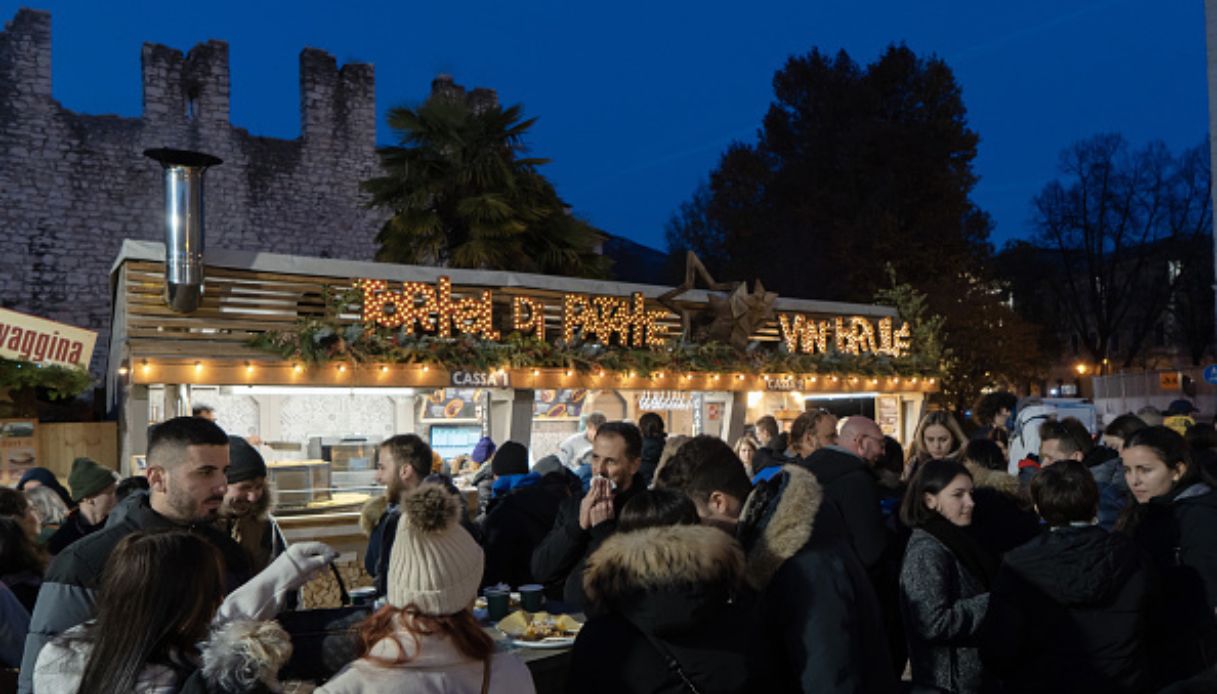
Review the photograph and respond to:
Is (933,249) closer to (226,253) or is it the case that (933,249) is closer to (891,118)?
(891,118)

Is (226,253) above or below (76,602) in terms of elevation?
above

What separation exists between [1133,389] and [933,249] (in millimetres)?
6847

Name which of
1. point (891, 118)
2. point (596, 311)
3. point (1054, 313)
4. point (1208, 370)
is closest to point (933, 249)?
point (891, 118)

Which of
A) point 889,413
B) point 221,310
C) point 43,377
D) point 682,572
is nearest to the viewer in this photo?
point 682,572

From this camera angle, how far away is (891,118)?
32.5 meters

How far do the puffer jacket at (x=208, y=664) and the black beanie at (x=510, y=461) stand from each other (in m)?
3.34

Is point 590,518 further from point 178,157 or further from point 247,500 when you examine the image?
point 178,157

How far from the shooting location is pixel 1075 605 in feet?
12.1

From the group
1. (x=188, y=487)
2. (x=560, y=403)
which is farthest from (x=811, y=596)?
(x=560, y=403)

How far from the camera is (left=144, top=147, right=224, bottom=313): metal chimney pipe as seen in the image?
32.4ft

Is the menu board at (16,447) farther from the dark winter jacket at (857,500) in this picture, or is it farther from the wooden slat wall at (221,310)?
the dark winter jacket at (857,500)

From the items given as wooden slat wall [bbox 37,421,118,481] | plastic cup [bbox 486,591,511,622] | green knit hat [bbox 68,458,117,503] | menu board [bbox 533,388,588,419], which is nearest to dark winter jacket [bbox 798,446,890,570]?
plastic cup [bbox 486,591,511,622]

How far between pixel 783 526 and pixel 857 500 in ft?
6.03

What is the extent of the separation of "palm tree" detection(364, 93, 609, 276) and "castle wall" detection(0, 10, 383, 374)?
11.5ft
